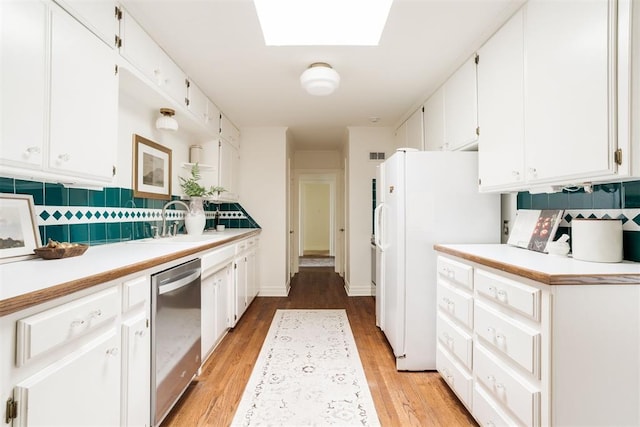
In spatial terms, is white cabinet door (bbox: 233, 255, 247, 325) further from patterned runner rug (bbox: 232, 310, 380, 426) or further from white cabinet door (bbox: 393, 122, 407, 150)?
white cabinet door (bbox: 393, 122, 407, 150)

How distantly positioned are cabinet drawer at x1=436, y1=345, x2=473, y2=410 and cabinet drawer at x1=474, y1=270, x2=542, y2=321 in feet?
1.78

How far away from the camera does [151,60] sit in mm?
2074

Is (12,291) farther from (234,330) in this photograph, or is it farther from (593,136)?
(234,330)

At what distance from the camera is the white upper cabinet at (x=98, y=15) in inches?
→ 56.1

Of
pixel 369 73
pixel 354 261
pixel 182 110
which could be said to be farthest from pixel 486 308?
pixel 354 261

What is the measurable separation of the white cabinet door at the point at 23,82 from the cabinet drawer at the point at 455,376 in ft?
7.72

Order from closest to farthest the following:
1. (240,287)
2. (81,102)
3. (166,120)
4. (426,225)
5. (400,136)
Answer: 1. (81,102)
2. (426,225)
3. (166,120)
4. (240,287)
5. (400,136)

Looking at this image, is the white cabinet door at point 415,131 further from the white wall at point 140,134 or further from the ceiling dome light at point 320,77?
the white wall at point 140,134

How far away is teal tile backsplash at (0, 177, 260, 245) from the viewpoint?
5.12 feet

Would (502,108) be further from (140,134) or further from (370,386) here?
(140,134)

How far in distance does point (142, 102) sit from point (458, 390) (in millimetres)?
2985

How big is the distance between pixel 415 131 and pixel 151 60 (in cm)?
268

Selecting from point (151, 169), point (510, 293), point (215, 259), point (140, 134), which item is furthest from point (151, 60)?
point (510, 293)

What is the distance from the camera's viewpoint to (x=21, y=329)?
840 millimetres
